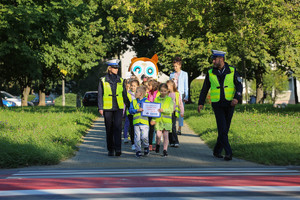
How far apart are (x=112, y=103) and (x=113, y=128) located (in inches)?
21.6

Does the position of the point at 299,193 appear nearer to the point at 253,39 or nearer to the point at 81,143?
the point at 81,143

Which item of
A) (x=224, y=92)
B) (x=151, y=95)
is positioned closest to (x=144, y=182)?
(x=224, y=92)

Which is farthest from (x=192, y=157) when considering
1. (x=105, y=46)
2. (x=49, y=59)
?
(x=105, y=46)

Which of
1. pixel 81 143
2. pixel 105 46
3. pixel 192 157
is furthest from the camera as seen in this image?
pixel 105 46

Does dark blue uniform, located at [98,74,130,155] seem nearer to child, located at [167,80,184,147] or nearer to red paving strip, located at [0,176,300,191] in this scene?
child, located at [167,80,184,147]

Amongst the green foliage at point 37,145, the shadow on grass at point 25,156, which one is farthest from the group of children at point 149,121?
the shadow on grass at point 25,156

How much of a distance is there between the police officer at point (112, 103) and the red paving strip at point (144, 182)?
10.9ft

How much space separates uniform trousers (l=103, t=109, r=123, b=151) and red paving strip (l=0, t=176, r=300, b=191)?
3.27 metres

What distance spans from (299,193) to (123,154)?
541 centimetres

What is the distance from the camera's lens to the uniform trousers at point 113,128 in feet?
33.7

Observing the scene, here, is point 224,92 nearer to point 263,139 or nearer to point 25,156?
point 263,139

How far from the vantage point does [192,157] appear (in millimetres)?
9797

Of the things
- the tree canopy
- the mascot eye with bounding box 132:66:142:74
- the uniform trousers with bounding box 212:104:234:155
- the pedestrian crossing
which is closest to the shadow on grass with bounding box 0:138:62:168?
the pedestrian crossing

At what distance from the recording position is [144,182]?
6562mm
